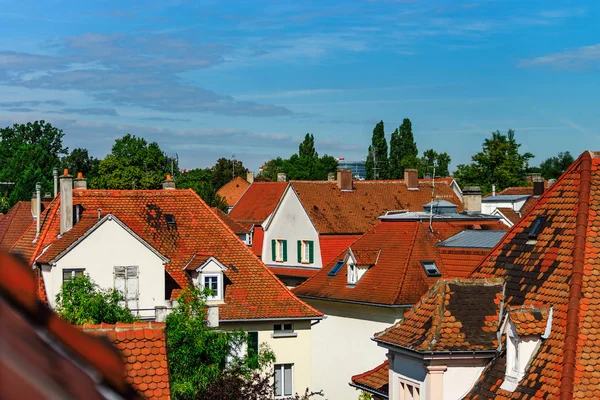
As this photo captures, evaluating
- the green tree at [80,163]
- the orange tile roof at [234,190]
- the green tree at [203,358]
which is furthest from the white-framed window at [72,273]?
the orange tile roof at [234,190]

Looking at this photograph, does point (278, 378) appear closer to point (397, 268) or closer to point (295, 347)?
point (295, 347)

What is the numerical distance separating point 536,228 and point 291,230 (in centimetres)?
4112

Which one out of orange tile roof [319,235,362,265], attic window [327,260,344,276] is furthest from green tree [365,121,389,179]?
attic window [327,260,344,276]

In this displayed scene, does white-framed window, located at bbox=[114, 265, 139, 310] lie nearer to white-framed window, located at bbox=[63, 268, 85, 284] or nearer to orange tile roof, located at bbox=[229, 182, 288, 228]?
white-framed window, located at bbox=[63, 268, 85, 284]

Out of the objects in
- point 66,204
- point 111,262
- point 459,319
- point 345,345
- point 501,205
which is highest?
point 501,205

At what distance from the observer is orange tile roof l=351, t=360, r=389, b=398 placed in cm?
2183

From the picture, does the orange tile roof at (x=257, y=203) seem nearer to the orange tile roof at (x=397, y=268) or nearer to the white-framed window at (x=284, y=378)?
the orange tile roof at (x=397, y=268)

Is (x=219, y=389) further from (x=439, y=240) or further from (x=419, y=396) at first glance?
(x=439, y=240)

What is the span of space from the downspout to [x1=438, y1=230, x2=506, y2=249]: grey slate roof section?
13824mm

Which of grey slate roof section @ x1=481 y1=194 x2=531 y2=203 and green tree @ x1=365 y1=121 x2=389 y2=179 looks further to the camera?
green tree @ x1=365 y1=121 x2=389 y2=179

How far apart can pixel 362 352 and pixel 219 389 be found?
16.2 meters

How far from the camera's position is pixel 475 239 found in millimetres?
36438

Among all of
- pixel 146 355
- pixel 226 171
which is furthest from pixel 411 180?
pixel 226 171

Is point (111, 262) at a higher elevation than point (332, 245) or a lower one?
lower
